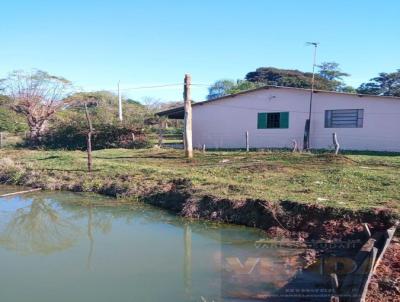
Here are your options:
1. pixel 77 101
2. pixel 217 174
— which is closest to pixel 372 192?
pixel 217 174

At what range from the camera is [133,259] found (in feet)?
23.6

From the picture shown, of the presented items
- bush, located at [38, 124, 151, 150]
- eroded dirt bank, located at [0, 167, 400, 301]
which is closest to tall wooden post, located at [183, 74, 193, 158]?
eroded dirt bank, located at [0, 167, 400, 301]

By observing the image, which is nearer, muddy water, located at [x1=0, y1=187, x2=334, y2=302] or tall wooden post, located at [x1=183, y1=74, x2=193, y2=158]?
muddy water, located at [x1=0, y1=187, x2=334, y2=302]

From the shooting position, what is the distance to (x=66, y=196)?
1266cm

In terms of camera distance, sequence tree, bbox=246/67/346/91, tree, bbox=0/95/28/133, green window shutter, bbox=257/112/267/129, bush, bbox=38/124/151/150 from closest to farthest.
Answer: green window shutter, bbox=257/112/267/129 < bush, bbox=38/124/151/150 < tree, bbox=0/95/28/133 < tree, bbox=246/67/346/91

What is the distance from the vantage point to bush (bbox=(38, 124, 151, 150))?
78.0 ft

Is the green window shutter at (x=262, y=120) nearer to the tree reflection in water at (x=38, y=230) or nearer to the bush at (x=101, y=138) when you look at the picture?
the bush at (x=101, y=138)

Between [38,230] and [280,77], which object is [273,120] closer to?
[38,230]

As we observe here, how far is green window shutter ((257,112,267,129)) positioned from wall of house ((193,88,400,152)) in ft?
0.57

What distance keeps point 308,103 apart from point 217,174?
9107 millimetres

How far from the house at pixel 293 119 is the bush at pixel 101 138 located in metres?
2.17

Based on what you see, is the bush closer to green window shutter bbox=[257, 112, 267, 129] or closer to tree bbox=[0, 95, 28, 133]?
green window shutter bbox=[257, 112, 267, 129]

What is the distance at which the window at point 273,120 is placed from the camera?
20703 millimetres

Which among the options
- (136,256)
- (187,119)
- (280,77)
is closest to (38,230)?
(136,256)
